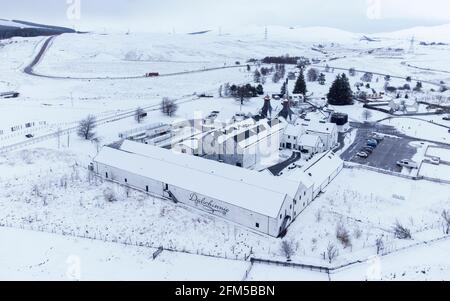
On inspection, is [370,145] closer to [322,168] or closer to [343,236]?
[322,168]

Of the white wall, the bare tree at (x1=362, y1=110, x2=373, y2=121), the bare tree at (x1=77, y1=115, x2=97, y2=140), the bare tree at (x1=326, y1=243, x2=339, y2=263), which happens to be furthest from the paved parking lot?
the bare tree at (x1=77, y1=115, x2=97, y2=140)

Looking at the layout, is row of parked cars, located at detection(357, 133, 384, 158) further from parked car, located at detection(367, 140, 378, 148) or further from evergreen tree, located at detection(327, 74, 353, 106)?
evergreen tree, located at detection(327, 74, 353, 106)

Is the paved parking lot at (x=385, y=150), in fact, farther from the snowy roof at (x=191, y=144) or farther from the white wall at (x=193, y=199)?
the white wall at (x=193, y=199)

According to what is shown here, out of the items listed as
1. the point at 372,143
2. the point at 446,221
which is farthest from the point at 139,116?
the point at 446,221

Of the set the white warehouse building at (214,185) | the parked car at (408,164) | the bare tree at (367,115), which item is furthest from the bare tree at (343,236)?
the bare tree at (367,115)

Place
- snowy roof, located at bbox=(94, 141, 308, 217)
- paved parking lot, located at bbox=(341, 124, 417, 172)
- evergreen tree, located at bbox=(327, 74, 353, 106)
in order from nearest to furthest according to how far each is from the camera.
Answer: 1. snowy roof, located at bbox=(94, 141, 308, 217)
2. paved parking lot, located at bbox=(341, 124, 417, 172)
3. evergreen tree, located at bbox=(327, 74, 353, 106)

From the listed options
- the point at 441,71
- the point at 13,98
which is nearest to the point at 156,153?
the point at 13,98

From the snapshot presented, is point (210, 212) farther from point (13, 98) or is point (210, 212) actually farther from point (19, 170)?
point (13, 98)
